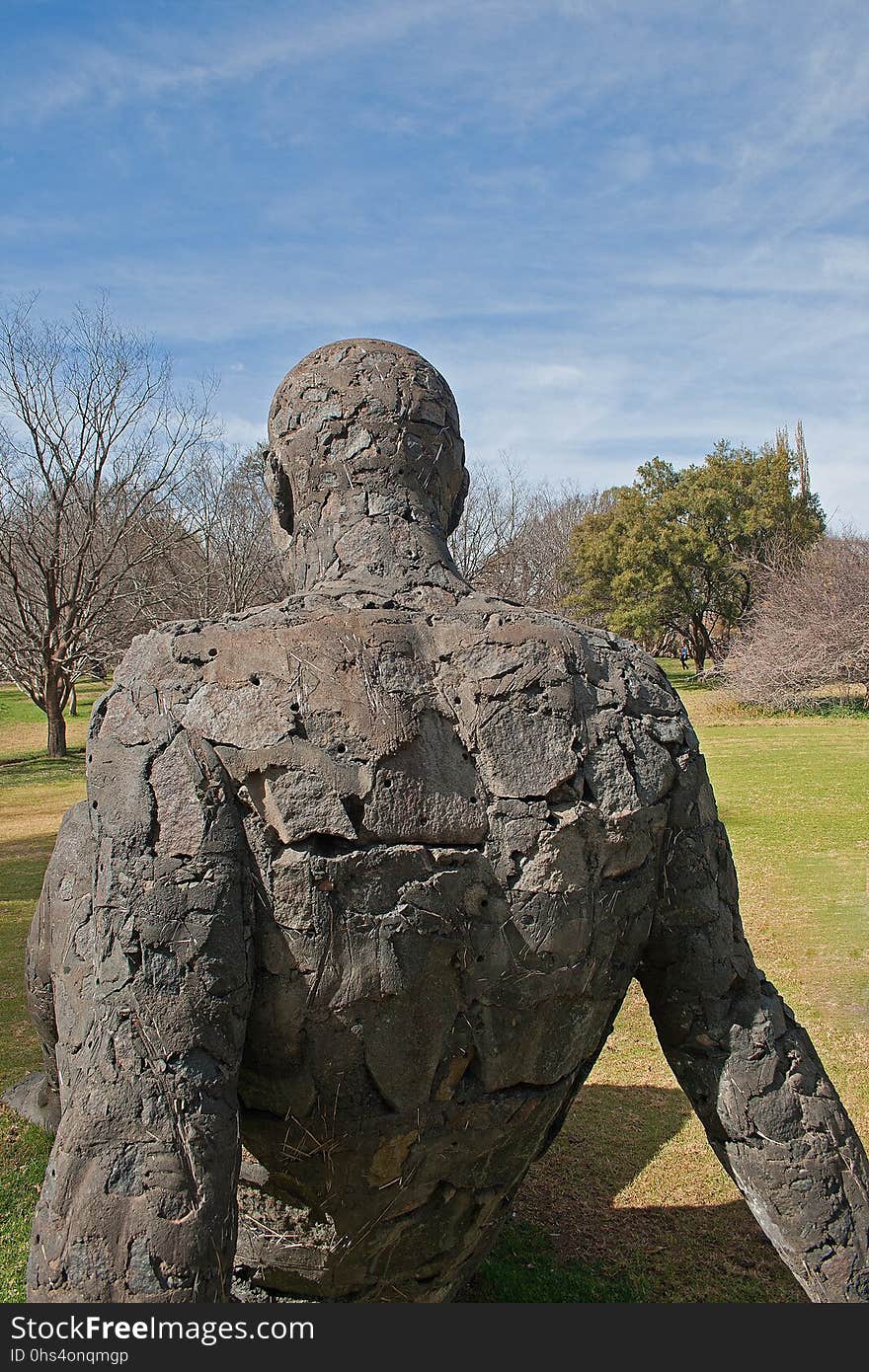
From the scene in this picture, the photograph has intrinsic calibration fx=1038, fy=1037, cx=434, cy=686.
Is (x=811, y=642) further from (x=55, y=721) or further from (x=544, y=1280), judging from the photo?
(x=544, y=1280)

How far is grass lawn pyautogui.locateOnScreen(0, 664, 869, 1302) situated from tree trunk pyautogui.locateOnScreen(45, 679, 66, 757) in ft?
25.9

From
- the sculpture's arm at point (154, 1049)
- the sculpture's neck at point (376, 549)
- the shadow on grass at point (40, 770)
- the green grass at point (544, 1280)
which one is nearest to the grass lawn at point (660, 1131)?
the green grass at point (544, 1280)

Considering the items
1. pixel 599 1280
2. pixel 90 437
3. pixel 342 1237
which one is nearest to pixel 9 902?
pixel 599 1280

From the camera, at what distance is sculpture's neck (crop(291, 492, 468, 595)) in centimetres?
218

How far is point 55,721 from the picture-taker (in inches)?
766

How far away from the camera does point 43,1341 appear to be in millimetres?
1553

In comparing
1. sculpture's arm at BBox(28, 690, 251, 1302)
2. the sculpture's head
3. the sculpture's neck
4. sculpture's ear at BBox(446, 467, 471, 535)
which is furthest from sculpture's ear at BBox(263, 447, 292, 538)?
sculpture's arm at BBox(28, 690, 251, 1302)

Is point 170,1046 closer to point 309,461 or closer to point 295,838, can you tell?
point 295,838

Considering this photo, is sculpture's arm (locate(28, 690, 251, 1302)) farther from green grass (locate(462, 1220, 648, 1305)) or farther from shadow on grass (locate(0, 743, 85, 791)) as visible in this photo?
shadow on grass (locate(0, 743, 85, 791))

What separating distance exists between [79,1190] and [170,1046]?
0.24m

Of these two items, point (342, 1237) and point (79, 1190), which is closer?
point (79, 1190)

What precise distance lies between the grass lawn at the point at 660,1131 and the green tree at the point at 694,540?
71.0ft

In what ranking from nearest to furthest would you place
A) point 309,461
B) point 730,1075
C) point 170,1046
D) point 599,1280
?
1. point 170,1046
2. point 730,1075
3. point 309,461
4. point 599,1280

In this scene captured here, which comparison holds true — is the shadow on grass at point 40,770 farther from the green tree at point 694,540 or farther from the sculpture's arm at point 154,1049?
the green tree at point 694,540
